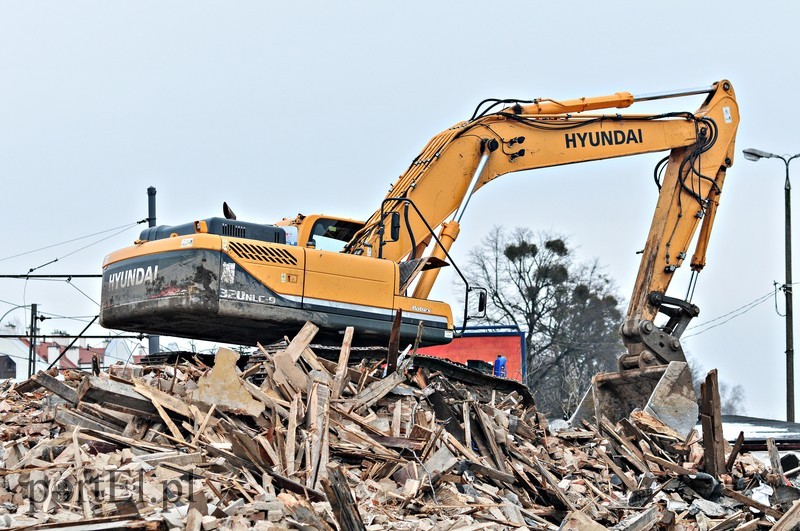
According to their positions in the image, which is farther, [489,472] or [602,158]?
[602,158]

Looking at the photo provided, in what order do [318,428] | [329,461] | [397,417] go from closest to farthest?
1. [329,461]
2. [318,428]
3. [397,417]

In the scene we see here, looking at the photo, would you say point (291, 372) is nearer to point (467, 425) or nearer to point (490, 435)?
point (467, 425)

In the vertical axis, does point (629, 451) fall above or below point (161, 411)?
below

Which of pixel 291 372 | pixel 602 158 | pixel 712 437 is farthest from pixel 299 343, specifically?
pixel 602 158

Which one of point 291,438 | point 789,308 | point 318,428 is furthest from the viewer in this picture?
point 789,308

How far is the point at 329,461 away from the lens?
848cm

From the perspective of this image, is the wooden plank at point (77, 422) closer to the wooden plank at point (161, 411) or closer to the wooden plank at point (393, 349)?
the wooden plank at point (161, 411)

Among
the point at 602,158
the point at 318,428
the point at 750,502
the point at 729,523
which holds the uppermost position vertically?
the point at 602,158

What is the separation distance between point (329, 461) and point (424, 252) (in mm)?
5024

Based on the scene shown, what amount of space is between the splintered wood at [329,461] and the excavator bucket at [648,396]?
140 centimetres

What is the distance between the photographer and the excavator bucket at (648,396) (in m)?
13.2

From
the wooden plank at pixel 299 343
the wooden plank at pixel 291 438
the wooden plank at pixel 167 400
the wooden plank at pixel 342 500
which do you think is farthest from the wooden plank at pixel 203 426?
the wooden plank at pixel 342 500

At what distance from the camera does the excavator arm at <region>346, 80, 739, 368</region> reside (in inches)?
524

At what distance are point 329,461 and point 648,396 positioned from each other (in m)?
6.93
